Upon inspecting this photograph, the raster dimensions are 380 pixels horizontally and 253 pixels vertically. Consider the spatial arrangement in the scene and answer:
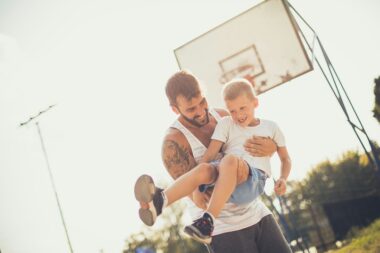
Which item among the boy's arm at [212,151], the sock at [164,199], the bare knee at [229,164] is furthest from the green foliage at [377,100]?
the sock at [164,199]

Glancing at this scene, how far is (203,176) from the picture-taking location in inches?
83.0

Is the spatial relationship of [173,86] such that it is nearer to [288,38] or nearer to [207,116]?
[207,116]

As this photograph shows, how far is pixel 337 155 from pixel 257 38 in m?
30.3

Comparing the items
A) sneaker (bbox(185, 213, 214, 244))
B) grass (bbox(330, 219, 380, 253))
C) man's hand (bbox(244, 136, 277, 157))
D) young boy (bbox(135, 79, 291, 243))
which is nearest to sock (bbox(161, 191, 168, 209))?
young boy (bbox(135, 79, 291, 243))

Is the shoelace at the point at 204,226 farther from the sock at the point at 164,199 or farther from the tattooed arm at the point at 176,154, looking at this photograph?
the tattooed arm at the point at 176,154

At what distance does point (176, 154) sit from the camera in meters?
2.64

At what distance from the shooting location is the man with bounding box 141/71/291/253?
92.4 inches

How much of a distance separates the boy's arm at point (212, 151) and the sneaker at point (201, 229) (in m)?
0.48

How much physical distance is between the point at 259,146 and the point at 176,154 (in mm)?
641

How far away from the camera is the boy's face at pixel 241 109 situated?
2.64 meters

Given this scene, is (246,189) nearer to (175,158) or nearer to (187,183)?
Answer: (187,183)

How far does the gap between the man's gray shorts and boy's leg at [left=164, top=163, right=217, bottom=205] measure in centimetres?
50

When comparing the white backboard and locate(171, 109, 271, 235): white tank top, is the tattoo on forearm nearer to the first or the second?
locate(171, 109, 271, 235): white tank top

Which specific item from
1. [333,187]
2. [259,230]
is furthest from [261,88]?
[333,187]
